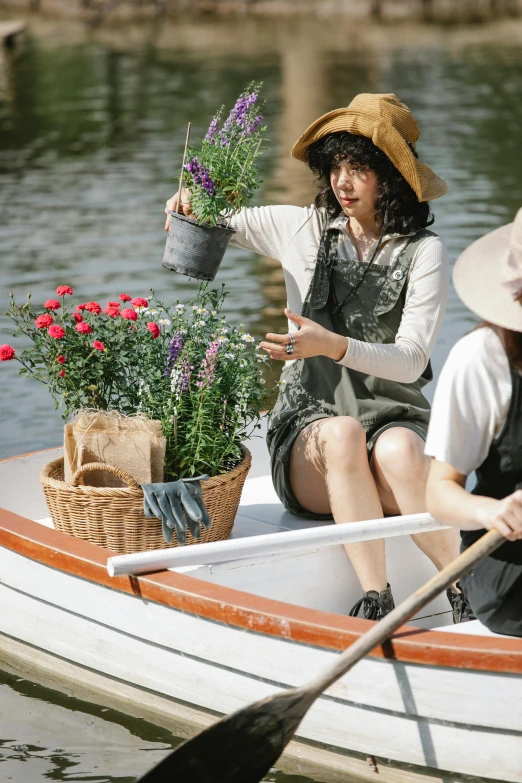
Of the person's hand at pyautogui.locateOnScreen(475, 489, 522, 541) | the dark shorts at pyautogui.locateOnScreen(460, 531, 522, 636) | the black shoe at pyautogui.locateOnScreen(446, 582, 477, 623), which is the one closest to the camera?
the person's hand at pyautogui.locateOnScreen(475, 489, 522, 541)

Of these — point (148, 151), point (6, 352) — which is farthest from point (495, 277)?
point (148, 151)

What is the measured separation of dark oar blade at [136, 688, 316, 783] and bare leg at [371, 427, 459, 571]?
75 centimetres

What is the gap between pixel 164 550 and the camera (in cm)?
314

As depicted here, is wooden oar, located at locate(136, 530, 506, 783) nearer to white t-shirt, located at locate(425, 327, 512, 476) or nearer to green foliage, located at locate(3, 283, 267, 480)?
white t-shirt, located at locate(425, 327, 512, 476)

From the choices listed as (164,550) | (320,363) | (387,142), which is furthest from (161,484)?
(387,142)

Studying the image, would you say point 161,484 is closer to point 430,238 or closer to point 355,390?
Result: point 355,390

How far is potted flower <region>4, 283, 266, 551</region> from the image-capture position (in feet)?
11.1

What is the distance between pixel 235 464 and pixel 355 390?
0.39 m

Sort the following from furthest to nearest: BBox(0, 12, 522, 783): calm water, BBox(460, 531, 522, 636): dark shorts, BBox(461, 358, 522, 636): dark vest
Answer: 1. BBox(0, 12, 522, 783): calm water
2. BBox(460, 531, 522, 636): dark shorts
3. BBox(461, 358, 522, 636): dark vest

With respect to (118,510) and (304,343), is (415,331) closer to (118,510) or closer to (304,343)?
(304,343)

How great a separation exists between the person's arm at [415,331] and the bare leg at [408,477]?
0.55 ft

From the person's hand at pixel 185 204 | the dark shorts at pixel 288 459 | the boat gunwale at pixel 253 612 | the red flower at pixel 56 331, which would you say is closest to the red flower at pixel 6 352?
the red flower at pixel 56 331

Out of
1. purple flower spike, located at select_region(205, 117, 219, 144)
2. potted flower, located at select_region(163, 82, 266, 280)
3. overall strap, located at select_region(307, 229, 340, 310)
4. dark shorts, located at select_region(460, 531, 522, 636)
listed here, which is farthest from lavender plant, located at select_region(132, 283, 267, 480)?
dark shorts, located at select_region(460, 531, 522, 636)

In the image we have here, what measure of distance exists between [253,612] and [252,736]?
0.96ft
